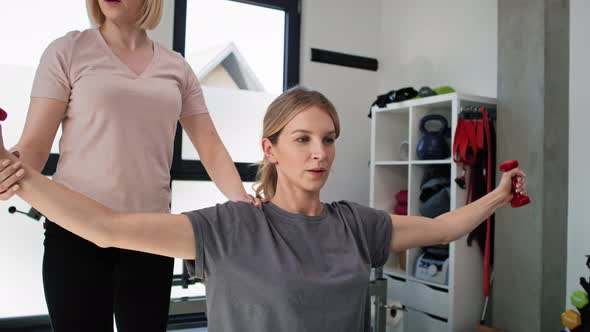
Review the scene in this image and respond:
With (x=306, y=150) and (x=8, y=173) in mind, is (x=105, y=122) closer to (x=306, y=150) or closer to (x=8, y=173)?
(x=8, y=173)

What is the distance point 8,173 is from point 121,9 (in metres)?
0.57

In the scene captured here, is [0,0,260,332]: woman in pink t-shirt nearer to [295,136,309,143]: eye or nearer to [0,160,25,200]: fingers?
[295,136,309,143]: eye

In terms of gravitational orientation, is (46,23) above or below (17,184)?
above

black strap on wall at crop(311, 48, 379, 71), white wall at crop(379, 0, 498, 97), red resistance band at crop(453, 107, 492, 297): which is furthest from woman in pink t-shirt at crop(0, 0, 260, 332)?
black strap on wall at crop(311, 48, 379, 71)

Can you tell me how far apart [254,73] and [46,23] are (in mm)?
1449

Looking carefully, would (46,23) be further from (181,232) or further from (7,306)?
(181,232)

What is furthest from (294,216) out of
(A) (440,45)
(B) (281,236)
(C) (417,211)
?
(A) (440,45)

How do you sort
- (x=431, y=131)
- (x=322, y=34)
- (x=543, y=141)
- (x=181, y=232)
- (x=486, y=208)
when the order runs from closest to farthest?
(x=181, y=232) < (x=486, y=208) < (x=543, y=141) < (x=431, y=131) < (x=322, y=34)

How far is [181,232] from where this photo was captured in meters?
1.08

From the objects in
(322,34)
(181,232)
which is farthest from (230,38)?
(181,232)

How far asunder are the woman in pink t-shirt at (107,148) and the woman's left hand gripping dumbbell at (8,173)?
0.28 metres

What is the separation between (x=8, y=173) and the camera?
879mm

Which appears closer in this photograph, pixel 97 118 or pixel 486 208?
pixel 97 118

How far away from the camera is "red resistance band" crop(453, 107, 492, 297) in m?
2.91
